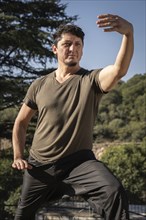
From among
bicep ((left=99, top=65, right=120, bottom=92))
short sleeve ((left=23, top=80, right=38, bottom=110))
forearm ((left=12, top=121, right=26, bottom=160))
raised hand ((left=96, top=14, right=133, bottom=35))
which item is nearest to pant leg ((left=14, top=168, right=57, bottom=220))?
forearm ((left=12, top=121, right=26, bottom=160))

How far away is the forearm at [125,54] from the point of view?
1.76 metres

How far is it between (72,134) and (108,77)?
0.39 meters

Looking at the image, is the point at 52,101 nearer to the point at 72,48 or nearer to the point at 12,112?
the point at 72,48

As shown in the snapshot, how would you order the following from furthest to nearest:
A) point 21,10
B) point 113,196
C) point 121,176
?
point 121,176
point 21,10
point 113,196

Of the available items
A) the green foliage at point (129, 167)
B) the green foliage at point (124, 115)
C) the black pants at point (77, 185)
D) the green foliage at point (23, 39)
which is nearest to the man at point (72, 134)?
the black pants at point (77, 185)

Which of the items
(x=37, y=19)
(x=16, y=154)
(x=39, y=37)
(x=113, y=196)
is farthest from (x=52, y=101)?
(x=37, y=19)

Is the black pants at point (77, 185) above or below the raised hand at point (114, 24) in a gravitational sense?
below

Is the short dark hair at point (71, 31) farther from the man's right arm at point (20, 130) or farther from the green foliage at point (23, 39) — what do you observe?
the green foliage at point (23, 39)

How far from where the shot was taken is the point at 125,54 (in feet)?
5.81

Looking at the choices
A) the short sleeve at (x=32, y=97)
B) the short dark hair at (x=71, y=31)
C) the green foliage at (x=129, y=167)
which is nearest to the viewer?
the short dark hair at (x=71, y=31)

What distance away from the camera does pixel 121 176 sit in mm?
14188

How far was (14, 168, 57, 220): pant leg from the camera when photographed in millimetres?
2110

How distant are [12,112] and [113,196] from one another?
9299mm

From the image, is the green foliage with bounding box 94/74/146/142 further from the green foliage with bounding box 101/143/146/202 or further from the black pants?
the black pants
